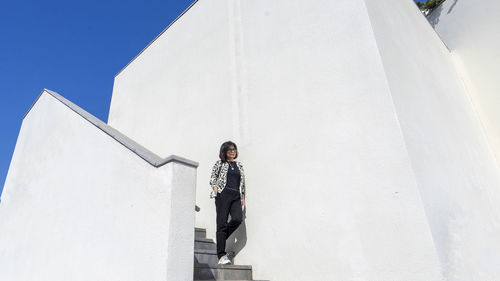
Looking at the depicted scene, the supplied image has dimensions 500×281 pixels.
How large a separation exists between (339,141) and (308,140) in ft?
1.12

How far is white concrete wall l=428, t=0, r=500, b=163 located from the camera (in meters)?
5.11

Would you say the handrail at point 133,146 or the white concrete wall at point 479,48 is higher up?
the white concrete wall at point 479,48

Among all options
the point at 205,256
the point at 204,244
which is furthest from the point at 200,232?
the point at 205,256

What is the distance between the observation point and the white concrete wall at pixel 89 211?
2123 millimetres

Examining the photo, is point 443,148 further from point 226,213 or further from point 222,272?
point 222,272

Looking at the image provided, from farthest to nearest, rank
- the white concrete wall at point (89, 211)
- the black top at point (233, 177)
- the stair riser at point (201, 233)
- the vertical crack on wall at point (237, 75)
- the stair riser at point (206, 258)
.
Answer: the vertical crack on wall at point (237, 75) → the stair riser at point (201, 233) → the black top at point (233, 177) → the stair riser at point (206, 258) → the white concrete wall at point (89, 211)

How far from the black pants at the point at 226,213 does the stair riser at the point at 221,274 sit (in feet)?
0.68

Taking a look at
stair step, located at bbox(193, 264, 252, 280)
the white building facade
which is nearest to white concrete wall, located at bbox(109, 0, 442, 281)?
the white building facade

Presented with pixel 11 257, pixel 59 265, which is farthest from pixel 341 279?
pixel 11 257

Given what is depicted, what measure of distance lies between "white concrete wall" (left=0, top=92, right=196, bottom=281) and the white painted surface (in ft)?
4.04

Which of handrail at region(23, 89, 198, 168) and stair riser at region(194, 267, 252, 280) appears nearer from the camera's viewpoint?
handrail at region(23, 89, 198, 168)

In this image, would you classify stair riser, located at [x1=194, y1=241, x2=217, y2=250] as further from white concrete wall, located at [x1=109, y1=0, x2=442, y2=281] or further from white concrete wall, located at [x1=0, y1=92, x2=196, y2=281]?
white concrete wall, located at [x1=0, y1=92, x2=196, y2=281]

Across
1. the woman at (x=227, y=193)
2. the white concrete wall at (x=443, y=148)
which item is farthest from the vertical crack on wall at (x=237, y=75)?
the white concrete wall at (x=443, y=148)

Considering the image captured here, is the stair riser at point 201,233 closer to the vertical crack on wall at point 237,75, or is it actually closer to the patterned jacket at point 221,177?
the patterned jacket at point 221,177
